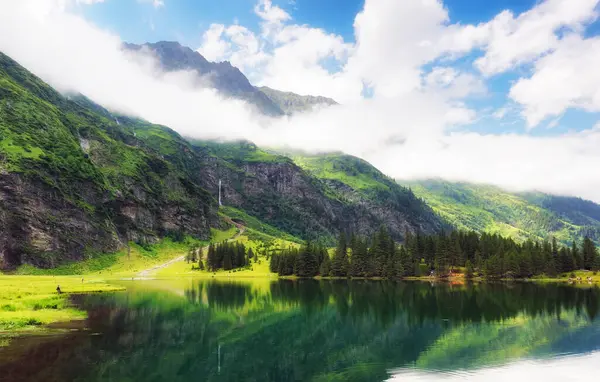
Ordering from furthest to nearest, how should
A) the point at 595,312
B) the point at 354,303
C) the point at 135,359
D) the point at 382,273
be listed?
1. the point at 382,273
2. the point at 354,303
3. the point at 595,312
4. the point at 135,359

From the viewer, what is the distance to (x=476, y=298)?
107 metres

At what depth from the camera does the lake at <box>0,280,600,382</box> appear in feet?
128

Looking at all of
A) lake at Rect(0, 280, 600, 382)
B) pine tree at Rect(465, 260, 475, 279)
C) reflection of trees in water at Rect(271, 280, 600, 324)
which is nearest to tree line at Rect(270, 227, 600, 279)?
pine tree at Rect(465, 260, 475, 279)

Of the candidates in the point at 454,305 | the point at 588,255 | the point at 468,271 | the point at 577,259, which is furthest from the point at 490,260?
the point at 454,305

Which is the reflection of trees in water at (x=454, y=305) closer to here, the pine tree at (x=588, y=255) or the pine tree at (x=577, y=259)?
the pine tree at (x=577, y=259)

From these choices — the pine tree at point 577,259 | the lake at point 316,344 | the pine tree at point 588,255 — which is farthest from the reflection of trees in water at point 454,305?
the pine tree at point 588,255

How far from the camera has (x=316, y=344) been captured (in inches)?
2180

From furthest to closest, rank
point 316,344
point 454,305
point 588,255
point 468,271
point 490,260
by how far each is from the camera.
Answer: point 588,255 → point 468,271 → point 490,260 → point 454,305 → point 316,344

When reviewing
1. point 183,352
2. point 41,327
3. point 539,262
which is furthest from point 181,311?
point 539,262

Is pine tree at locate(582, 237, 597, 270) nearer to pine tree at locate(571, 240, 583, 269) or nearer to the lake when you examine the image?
pine tree at locate(571, 240, 583, 269)

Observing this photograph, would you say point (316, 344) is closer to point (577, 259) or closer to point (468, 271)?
point (468, 271)

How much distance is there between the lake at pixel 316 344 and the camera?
128 feet

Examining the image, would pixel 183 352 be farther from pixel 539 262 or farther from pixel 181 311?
pixel 539 262

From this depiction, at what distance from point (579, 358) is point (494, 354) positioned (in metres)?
8.90
